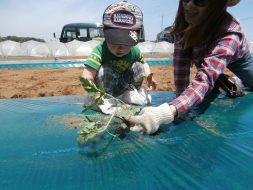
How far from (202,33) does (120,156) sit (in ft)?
2.98

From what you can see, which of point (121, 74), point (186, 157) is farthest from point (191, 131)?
point (121, 74)

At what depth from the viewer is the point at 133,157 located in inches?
42.6

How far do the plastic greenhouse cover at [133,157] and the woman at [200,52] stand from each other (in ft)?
0.38

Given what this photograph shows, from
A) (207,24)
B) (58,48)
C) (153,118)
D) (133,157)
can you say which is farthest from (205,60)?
(58,48)

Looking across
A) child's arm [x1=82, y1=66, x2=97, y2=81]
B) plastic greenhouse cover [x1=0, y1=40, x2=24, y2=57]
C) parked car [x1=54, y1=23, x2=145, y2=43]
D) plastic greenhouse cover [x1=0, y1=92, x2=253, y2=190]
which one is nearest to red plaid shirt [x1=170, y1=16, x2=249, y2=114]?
plastic greenhouse cover [x1=0, y1=92, x2=253, y2=190]

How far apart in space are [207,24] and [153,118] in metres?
0.72

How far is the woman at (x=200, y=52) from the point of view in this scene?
4.05ft

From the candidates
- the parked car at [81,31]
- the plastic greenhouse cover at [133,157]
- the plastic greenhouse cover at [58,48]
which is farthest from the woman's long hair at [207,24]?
the parked car at [81,31]

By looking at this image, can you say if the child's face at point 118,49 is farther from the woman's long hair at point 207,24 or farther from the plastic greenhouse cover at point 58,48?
the plastic greenhouse cover at point 58,48

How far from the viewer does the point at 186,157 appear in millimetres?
1079

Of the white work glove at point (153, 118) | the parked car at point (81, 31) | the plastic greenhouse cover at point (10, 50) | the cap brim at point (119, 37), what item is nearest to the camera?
the white work glove at point (153, 118)

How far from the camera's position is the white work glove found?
1.17 m

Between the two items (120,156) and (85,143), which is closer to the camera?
(120,156)

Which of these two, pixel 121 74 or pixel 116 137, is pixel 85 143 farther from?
pixel 121 74
